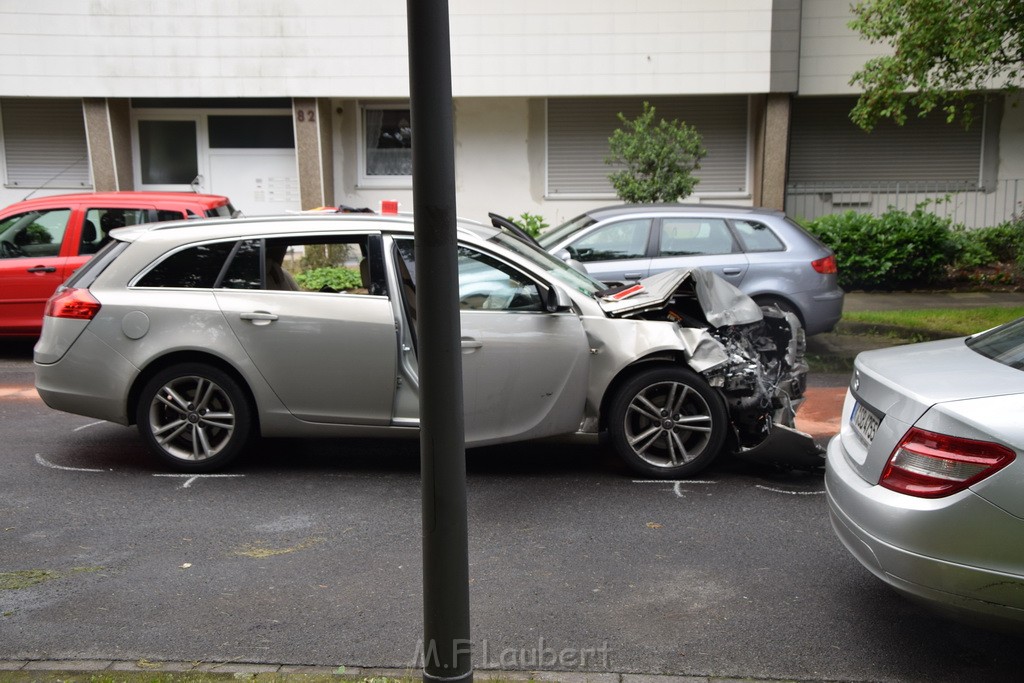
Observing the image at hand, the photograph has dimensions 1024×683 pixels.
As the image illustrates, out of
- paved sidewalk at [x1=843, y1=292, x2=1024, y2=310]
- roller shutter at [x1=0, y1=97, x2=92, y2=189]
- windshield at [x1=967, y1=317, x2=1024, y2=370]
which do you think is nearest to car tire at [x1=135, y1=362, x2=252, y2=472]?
windshield at [x1=967, y1=317, x2=1024, y2=370]

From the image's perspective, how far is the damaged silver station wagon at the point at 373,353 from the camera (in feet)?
21.3

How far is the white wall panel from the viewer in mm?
16844

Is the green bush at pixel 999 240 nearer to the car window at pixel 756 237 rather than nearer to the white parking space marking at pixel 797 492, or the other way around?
the car window at pixel 756 237

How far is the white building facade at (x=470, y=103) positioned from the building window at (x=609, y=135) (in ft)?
0.10

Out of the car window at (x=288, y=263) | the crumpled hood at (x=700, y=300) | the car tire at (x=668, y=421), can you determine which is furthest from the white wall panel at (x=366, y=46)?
the car tire at (x=668, y=421)

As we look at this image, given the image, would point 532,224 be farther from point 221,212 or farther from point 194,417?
point 194,417

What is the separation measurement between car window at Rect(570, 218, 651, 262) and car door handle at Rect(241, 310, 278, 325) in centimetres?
463

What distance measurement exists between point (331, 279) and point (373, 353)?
1177mm

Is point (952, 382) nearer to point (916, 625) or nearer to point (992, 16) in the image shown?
point (916, 625)

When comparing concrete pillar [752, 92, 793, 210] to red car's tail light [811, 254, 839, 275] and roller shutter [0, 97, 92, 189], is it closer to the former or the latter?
red car's tail light [811, 254, 839, 275]

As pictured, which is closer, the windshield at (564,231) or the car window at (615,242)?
the car window at (615,242)

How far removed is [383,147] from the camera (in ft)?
61.2

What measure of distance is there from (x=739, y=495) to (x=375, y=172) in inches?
533

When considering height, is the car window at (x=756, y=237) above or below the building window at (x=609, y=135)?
below
